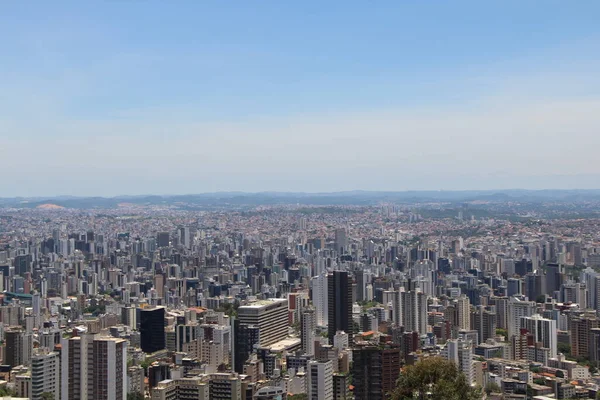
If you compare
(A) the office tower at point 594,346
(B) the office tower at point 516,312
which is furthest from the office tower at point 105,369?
(B) the office tower at point 516,312

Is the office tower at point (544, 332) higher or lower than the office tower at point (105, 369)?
lower

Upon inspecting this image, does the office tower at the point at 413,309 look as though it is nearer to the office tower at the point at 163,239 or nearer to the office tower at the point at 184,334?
the office tower at the point at 184,334

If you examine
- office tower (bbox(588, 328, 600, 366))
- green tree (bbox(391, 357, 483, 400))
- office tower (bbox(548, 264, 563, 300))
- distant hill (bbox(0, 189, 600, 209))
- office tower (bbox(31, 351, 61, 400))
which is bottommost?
office tower (bbox(588, 328, 600, 366))

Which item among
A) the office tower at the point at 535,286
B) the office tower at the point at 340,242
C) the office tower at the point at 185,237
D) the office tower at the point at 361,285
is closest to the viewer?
the office tower at the point at 535,286

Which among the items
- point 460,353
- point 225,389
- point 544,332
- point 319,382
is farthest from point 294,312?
point 225,389

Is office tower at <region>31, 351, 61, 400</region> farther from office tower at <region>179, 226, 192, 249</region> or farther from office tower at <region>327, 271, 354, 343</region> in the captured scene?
office tower at <region>179, 226, 192, 249</region>

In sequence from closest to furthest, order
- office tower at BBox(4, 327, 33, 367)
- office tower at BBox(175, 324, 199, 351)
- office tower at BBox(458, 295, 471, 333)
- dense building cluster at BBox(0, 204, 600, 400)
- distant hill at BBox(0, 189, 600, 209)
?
dense building cluster at BBox(0, 204, 600, 400) < office tower at BBox(4, 327, 33, 367) < office tower at BBox(175, 324, 199, 351) < office tower at BBox(458, 295, 471, 333) < distant hill at BBox(0, 189, 600, 209)

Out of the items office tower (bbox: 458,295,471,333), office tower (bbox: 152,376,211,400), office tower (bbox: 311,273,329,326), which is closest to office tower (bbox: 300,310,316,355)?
office tower (bbox: 311,273,329,326)
